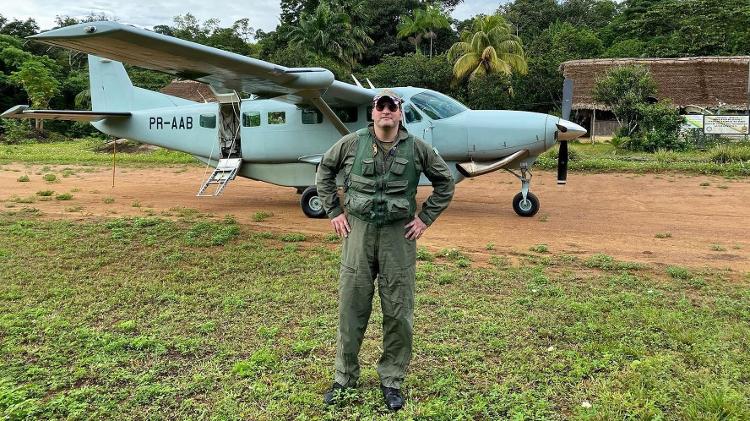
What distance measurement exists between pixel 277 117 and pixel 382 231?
335 inches

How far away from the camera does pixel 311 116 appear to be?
11.1 metres

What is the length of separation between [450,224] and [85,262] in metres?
5.86

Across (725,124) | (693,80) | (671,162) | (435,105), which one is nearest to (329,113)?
(435,105)

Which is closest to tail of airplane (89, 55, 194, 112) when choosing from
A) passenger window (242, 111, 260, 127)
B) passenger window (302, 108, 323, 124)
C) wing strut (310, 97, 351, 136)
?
passenger window (242, 111, 260, 127)

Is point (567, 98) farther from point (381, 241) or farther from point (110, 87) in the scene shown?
point (110, 87)

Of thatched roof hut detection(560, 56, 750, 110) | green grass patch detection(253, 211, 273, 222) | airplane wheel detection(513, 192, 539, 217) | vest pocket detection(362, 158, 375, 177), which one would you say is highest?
thatched roof hut detection(560, 56, 750, 110)

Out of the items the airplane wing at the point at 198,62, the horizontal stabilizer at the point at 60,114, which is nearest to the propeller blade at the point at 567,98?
the airplane wing at the point at 198,62

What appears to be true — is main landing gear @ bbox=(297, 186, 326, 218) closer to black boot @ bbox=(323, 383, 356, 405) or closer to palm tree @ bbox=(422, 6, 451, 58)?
black boot @ bbox=(323, 383, 356, 405)

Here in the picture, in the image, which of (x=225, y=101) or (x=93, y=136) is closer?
(x=225, y=101)

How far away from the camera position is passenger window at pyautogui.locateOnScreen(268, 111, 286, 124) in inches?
445

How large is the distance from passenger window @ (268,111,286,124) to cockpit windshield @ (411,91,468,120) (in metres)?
2.79

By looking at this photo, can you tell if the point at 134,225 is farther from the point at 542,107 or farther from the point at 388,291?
the point at 542,107

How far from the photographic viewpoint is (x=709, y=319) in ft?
15.7

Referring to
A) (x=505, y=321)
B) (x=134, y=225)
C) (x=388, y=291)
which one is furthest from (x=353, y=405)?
(x=134, y=225)
